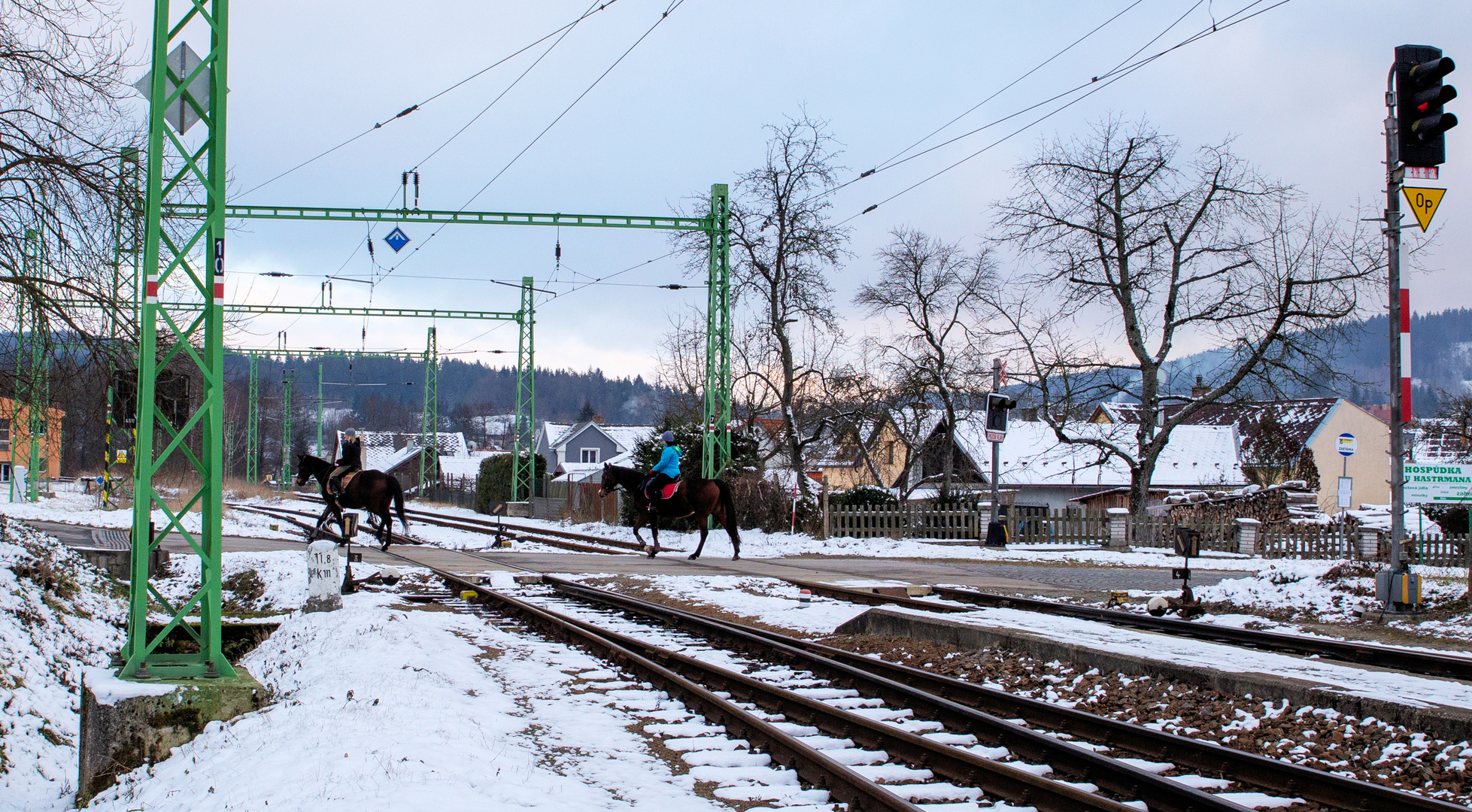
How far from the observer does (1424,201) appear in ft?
43.6

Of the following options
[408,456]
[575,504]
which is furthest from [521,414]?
[408,456]

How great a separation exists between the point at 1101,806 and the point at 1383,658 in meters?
6.40

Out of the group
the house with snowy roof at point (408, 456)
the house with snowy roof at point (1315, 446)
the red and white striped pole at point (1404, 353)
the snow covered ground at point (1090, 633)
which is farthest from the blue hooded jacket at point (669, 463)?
the house with snowy roof at point (408, 456)

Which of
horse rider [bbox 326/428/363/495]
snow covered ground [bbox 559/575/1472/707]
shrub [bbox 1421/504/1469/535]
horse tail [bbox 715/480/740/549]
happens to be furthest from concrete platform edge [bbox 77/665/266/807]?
shrub [bbox 1421/504/1469/535]

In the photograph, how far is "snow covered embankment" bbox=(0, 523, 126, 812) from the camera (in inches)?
408

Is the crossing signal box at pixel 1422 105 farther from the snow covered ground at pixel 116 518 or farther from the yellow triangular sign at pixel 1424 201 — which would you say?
the snow covered ground at pixel 116 518

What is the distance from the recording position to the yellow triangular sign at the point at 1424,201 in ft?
43.6

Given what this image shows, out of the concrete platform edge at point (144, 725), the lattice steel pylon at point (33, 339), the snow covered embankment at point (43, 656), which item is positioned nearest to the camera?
the concrete platform edge at point (144, 725)

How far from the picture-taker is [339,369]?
17412cm

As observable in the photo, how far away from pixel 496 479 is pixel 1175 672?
4739cm

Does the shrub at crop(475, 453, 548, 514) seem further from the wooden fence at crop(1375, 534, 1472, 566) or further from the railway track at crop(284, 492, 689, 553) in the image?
the wooden fence at crop(1375, 534, 1472, 566)

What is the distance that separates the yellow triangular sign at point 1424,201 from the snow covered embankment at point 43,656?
15055mm

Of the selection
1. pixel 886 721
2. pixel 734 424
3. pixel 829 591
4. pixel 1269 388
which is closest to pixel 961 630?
pixel 886 721

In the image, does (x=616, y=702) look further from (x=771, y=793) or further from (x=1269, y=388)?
(x=1269, y=388)
